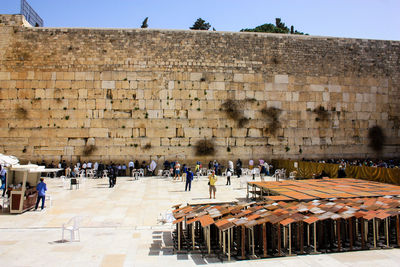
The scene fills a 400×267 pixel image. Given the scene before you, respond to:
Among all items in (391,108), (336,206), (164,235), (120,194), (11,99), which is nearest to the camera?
(336,206)

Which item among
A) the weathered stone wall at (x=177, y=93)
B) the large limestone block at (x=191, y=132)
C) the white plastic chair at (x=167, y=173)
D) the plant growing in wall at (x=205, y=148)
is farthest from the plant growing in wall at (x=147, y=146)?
the plant growing in wall at (x=205, y=148)

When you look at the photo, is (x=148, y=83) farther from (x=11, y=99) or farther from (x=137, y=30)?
(x=11, y=99)

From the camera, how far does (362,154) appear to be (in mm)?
18719

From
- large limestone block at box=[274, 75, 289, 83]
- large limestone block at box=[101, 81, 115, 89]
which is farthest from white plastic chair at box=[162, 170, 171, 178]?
large limestone block at box=[274, 75, 289, 83]

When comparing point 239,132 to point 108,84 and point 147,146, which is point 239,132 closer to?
point 147,146

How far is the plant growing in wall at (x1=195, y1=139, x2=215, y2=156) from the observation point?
17.2 m

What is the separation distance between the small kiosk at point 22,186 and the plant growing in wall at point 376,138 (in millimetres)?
17752

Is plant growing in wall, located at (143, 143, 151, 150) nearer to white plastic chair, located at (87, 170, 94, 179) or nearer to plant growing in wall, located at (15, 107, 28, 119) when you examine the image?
white plastic chair, located at (87, 170, 94, 179)

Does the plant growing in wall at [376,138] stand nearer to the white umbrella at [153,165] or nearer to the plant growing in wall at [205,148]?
the plant growing in wall at [205,148]

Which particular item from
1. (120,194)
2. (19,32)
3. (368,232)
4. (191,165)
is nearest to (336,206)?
(368,232)

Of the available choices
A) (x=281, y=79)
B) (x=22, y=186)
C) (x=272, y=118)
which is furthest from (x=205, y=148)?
(x=22, y=186)

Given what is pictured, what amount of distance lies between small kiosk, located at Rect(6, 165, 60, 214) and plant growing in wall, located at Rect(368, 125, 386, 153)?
17.8 meters

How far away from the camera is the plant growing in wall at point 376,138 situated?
18891 mm

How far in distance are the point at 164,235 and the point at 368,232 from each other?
13.5 ft
